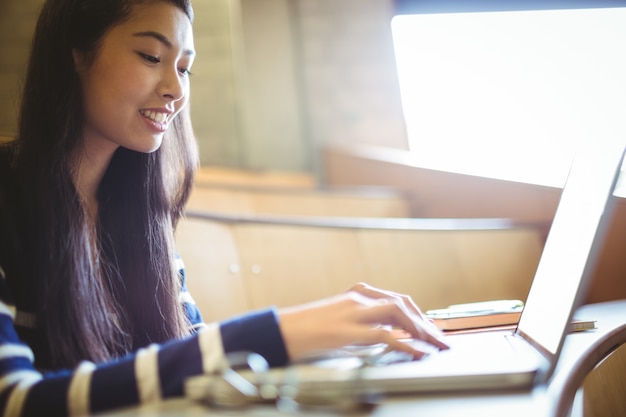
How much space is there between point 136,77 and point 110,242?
245mm

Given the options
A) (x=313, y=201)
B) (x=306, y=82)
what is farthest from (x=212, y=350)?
(x=306, y=82)

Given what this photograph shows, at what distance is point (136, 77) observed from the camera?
0.92m

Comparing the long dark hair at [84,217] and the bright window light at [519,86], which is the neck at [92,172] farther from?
the bright window light at [519,86]

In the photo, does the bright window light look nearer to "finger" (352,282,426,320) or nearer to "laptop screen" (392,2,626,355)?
"laptop screen" (392,2,626,355)

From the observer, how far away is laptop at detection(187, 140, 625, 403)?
0.51 metres

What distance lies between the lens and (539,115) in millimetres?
2465

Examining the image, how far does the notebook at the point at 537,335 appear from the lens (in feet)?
1.68

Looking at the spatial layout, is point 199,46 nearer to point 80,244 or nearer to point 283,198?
point 283,198

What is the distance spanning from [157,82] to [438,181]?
2344 millimetres

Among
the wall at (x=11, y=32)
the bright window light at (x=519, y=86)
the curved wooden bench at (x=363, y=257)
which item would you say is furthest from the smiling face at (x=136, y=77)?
the wall at (x=11, y=32)

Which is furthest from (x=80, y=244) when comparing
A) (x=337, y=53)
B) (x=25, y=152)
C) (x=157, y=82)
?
(x=337, y=53)

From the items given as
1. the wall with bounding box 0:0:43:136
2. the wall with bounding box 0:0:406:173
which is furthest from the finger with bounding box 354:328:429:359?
the wall with bounding box 0:0:406:173

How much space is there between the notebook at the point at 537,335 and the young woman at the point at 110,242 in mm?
47

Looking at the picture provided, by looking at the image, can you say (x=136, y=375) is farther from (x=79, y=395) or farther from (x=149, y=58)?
(x=149, y=58)
